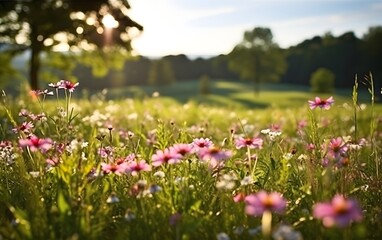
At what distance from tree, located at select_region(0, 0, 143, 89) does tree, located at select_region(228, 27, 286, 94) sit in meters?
42.8

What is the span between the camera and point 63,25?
21.6m

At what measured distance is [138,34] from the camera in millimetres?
24844

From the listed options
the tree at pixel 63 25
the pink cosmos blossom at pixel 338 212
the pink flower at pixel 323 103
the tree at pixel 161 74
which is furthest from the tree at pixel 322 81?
the pink cosmos blossom at pixel 338 212

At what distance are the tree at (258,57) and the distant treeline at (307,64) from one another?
13025 mm

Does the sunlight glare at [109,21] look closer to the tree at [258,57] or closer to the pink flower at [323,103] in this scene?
the pink flower at [323,103]

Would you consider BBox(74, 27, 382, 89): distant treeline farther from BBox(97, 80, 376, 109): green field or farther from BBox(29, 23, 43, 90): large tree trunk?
BBox(29, 23, 43, 90): large tree trunk

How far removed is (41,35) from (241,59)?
46.0 meters

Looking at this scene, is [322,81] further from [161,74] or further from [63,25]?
[63,25]

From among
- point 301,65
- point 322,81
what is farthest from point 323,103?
point 301,65

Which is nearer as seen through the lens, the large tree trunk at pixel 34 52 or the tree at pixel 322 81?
the large tree trunk at pixel 34 52

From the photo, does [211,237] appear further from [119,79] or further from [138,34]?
[119,79]

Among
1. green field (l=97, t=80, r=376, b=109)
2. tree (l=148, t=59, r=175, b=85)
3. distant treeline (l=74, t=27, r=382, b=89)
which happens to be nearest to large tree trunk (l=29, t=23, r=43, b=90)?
green field (l=97, t=80, r=376, b=109)

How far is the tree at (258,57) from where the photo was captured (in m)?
65.8

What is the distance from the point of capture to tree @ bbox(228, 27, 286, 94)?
65812mm
